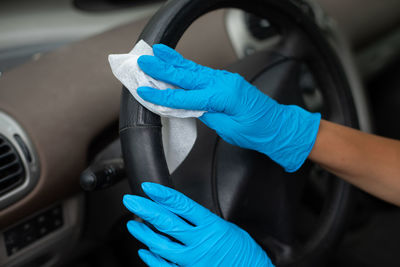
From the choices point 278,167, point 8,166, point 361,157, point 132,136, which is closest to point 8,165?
point 8,166

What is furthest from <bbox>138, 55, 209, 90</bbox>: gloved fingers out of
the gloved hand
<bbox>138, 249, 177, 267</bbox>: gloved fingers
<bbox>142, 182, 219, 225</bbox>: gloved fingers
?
<bbox>138, 249, 177, 267</bbox>: gloved fingers

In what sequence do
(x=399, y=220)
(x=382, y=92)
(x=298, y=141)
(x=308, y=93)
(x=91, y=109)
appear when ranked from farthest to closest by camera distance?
(x=382, y=92), (x=399, y=220), (x=308, y=93), (x=91, y=109), (x=298, y=141)

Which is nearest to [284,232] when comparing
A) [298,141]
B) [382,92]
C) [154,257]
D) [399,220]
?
[298,141]

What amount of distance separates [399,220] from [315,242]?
73cm

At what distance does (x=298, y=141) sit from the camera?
763 millimetres

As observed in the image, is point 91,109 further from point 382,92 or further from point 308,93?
point 382,92

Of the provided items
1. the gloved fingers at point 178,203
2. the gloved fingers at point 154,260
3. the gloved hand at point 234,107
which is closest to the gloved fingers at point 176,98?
the gloved hand at point 234,107

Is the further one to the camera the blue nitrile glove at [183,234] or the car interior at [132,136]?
the car interior at [132,136]

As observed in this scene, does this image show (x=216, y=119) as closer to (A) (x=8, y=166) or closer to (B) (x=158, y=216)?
(B) (x=158, y=216)

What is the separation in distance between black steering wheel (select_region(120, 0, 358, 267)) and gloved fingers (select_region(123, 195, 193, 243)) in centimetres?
18

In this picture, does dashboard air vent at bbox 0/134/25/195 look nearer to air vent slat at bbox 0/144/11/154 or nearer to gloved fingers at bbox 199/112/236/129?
air vent slat at bbox 0/144/11/154

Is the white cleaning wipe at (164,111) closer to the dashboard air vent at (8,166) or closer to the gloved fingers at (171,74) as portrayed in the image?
the gloved fingers at (171,74)

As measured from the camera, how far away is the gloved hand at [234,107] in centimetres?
60

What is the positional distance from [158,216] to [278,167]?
367 mm
